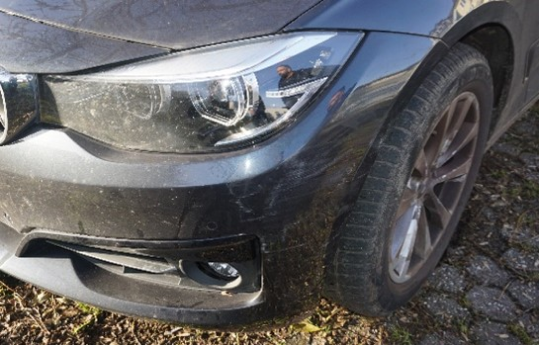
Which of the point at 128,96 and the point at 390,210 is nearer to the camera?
the point at 128,96

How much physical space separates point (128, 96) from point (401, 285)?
118 cm

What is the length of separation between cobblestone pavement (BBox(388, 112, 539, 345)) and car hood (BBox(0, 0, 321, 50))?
4.12 ft

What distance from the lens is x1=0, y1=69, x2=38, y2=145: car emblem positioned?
1.75 m

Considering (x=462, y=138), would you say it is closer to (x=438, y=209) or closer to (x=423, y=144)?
(x=438, y=209)

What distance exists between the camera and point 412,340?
7.79ft

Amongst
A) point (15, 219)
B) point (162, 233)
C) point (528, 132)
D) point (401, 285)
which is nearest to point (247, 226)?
point (162, 233)

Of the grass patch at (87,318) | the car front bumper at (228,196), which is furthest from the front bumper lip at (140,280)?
the grass patch at (87,318)

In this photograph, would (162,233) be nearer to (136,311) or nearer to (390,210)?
(136,311)

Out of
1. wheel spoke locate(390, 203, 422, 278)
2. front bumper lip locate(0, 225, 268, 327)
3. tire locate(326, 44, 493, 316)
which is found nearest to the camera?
front bumper lip locate(0, 225, 268, 327)

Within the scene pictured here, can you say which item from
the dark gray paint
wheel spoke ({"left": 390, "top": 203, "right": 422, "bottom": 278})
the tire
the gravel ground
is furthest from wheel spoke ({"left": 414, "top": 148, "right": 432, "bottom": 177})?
the dark gray paint

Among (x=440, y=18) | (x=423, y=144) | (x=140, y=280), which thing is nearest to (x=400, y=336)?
(x=423, y=144)

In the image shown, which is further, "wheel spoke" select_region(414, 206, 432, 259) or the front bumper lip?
"wheel spoke" select_region(414, 206, 432, 259)

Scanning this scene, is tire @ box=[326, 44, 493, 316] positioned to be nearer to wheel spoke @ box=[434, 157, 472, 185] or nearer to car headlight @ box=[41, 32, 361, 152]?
wheel spoke @ box=[434, 157, 472, 185]

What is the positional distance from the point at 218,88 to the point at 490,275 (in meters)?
1.51
